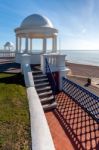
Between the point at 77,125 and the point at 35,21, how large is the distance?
1142 centimetres

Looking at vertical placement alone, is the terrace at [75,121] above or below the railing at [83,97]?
below

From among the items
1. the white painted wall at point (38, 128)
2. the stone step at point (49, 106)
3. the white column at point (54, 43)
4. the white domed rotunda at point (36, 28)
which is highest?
the white domed rotunda at point (36, 28)

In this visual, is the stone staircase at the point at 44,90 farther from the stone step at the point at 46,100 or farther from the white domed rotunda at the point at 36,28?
the white domed rotunda at the point at 36,28

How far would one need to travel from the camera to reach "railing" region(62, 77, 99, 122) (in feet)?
29.1

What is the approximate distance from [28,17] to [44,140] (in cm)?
1448

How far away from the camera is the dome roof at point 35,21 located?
1680 cm

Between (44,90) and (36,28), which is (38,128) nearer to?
(44,90)

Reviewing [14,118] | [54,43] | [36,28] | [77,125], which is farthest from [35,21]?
[14,118]

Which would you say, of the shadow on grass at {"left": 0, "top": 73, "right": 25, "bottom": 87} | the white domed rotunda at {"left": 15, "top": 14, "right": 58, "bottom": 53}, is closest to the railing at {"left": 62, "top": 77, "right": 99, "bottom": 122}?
the shadow on grass at {"left": 0, "top": 73, "right": 25, "bottom": 87}

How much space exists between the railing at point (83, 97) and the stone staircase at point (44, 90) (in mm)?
1308

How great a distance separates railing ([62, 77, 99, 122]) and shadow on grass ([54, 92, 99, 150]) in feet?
0.84

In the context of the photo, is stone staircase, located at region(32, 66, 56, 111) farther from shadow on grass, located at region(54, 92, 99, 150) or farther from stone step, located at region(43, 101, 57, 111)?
shadow on grass, located at region(54, 92, 99, 150)

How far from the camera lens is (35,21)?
17.0 m

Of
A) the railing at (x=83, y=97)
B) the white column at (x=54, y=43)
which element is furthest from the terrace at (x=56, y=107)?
the white column at (x=54, y=43)
